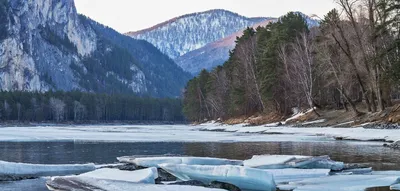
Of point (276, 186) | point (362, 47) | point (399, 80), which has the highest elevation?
point (362, 47)

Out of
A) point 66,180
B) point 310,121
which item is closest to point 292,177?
point 66,180

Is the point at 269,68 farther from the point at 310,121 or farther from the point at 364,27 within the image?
the point at 364,27

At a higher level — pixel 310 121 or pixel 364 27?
pixel 364 27

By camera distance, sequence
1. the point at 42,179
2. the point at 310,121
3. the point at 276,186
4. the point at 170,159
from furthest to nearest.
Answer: the point at 310,121 < the point at 170,159 < the point at 42,179 < the point at 276,186

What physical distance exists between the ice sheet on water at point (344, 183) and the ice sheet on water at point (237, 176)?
2.00 feet

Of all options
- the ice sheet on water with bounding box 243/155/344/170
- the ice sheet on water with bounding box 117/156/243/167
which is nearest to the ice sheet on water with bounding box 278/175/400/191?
the ice sheet on water with bounding box 243/155/344/170

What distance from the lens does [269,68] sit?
222 feet

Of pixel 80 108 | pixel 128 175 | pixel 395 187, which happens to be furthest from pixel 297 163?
pixel 80 108

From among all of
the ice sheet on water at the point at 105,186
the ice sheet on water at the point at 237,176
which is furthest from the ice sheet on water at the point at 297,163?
the ice sheet on water at the point at 105,186

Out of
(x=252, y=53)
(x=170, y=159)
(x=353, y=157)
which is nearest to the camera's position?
(x=170, y=159)

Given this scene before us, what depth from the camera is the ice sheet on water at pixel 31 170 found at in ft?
53.8

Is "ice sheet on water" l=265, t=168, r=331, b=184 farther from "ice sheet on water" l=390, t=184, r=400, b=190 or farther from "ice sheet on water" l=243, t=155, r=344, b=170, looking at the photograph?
"ice sheet on water" l=390, t=184, r=400, b=190

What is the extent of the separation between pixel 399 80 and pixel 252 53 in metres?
42.5

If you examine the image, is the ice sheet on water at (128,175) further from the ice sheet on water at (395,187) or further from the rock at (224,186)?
the ice sheet on water at (395,187)
